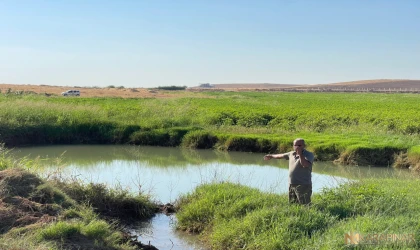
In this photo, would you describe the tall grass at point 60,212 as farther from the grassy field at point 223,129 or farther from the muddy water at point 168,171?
the grassy field at point 223,129

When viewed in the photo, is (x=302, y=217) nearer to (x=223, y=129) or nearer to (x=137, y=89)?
(x=223, y=129)

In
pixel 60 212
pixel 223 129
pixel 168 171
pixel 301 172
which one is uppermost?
pixel 301 172

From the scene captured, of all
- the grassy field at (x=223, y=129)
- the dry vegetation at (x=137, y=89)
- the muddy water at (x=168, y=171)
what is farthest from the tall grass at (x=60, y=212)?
the dry vegetation at (x=137, y=89)

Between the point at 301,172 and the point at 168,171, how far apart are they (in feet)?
26.8

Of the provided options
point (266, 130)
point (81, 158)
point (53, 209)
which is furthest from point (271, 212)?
point (266, 130)

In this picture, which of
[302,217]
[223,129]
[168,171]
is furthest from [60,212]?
[223,129]

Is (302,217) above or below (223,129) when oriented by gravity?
above

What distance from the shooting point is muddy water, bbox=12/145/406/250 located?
9289mm

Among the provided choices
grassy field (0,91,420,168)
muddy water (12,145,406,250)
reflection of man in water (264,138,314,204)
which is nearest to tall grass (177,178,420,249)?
reflection of man in water (264,138,314,204)

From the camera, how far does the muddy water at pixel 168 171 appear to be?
366 inches

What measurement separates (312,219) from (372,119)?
59.2 feet

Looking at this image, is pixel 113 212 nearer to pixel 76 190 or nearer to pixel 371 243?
pixel 76 190

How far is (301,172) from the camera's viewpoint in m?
7.26

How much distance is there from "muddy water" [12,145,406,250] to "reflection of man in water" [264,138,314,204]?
1.97m
